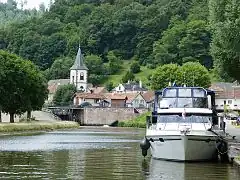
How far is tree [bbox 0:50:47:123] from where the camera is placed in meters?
90.5

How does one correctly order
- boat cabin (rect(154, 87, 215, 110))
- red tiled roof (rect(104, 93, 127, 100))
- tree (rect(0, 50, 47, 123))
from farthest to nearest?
red tiled roof (rect(104, 93, 127, 100))
tree (rect(0, 50, 47, 123))
boat cabin (rect(154, 87, 215, 110))

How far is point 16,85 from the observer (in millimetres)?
92938

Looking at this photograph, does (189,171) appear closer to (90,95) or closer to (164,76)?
(164,76)

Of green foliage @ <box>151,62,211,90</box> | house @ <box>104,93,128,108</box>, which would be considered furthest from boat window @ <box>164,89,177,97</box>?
house @ <box>104,93,128,108</box>

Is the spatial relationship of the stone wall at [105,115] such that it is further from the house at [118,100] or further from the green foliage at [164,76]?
the house at [118,100]

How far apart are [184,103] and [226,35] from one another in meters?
6.62

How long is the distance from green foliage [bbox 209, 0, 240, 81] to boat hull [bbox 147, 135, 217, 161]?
5.80 metres

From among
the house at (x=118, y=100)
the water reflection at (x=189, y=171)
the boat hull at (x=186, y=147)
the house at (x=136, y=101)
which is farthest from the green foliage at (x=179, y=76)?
the water reflection at (x=189, y=171)

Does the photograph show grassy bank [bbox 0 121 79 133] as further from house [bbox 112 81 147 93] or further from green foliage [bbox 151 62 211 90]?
house [bbox 112 81 147 93]

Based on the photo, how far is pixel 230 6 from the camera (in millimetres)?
35531

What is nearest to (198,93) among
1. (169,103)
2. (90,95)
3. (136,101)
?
(169,103)

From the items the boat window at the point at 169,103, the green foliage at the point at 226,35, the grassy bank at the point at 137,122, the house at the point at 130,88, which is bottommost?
the grassy bank at the point at 137,122

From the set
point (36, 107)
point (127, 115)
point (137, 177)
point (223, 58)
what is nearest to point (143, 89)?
point (127, 115)

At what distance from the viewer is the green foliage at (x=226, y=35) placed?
3438 cm
